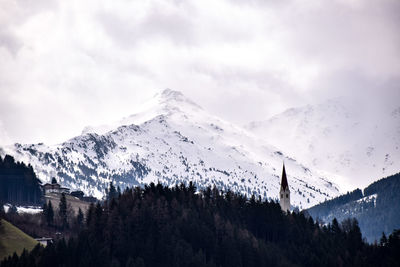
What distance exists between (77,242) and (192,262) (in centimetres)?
2494

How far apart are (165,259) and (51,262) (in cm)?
2406

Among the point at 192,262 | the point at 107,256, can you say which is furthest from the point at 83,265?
the point at 192,262

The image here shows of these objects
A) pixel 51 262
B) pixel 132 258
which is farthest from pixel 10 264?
pixel 132 258

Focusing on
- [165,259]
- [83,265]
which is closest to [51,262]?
[83,265]

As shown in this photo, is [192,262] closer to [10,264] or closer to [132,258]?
[132,258]

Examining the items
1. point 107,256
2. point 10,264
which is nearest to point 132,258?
point 107,256

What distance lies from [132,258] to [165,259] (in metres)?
7.68

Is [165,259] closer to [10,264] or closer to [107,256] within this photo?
[107,256]

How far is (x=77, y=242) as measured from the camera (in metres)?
200

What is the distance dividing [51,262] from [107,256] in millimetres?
11638

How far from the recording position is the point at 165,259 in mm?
199125

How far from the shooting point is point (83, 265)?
626 feet

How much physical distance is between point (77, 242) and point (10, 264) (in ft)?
48.9

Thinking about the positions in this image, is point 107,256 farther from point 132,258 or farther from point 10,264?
point 10,264
